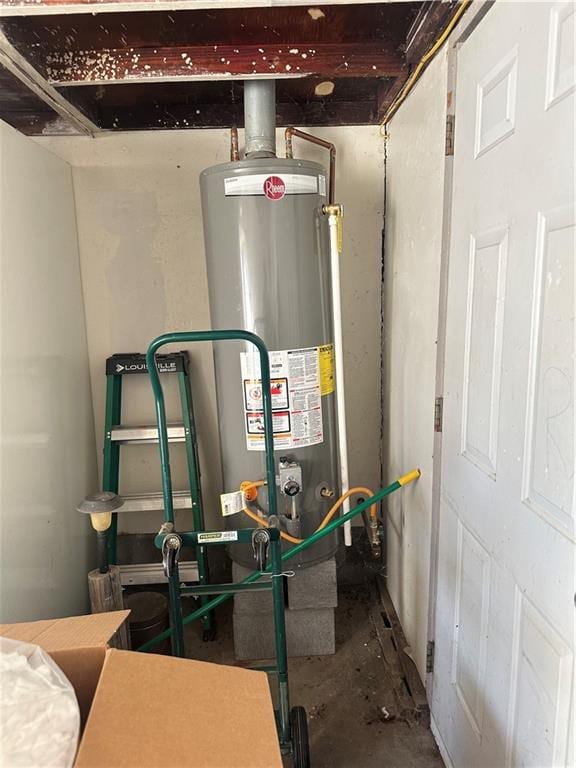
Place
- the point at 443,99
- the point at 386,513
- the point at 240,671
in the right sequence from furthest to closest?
the point at 386,513 < the point at 443,99 < the point at 240,671

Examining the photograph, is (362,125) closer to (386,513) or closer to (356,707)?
(386,513)

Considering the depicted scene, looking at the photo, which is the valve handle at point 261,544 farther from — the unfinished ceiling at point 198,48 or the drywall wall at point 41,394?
the unfinished ceiling at point 198,48

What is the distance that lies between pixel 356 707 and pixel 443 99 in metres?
1.88

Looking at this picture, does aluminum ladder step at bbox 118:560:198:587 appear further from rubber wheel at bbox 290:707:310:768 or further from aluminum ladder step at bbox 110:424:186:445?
rubber wheel at bbox 290:707:310:768

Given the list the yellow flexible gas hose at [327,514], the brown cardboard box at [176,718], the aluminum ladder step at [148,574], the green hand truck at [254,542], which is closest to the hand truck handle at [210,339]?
the green hand truck at [254,542]

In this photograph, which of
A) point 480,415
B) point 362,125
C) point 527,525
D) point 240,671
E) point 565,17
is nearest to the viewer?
point 565,17

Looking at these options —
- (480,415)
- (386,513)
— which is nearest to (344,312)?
(386,513)

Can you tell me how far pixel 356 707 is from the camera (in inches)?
66.6

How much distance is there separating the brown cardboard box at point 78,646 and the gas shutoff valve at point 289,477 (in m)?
0.68

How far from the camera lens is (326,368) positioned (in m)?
1.76

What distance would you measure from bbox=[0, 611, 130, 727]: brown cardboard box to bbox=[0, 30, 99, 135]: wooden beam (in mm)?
1495

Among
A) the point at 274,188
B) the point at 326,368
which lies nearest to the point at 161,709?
the point at 326,368

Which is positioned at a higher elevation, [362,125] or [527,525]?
[362,125]

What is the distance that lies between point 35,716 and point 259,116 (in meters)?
1.71
